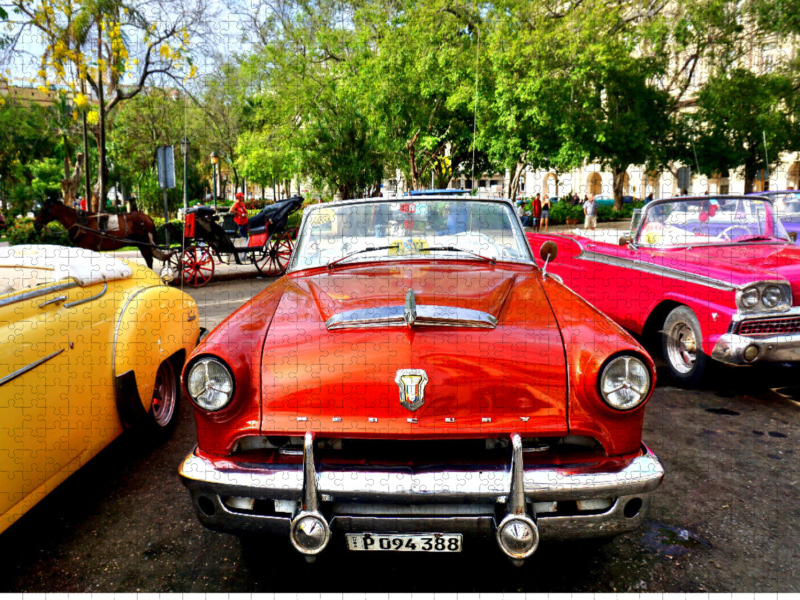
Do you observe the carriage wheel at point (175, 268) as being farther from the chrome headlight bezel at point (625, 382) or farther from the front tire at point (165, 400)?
the chrome headlight bezel at point (625, 382)

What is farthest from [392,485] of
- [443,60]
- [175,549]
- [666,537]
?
[443,60]

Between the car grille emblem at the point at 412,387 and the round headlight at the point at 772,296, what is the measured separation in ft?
11.4

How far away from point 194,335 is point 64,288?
1.25 meters

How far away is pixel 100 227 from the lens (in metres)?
12.2

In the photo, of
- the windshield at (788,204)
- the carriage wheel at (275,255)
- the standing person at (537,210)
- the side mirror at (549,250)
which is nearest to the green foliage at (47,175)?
the standing person at (537,210)

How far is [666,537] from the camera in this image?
2877mm

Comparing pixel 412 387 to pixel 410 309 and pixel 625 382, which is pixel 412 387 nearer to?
pixel 410 309

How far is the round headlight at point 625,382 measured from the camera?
90.2 inches

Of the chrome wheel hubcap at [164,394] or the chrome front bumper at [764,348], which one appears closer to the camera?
the chrome wheel hubcap at [164,394]

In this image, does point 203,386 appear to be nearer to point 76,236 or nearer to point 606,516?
point 606,516

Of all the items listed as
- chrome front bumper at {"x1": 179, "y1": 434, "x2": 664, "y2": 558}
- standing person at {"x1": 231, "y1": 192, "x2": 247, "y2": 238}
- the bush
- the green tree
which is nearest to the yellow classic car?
chrome front bumper at {"x1": 179, "y1": 434, "x2": 664, "y2": 558}

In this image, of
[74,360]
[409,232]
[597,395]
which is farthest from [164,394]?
[597,395]

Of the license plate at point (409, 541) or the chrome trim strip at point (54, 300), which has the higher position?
the chrome trim strip at point (54, 300)

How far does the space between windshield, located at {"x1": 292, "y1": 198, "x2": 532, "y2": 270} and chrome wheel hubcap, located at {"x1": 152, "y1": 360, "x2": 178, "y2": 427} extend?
3.78 feet
